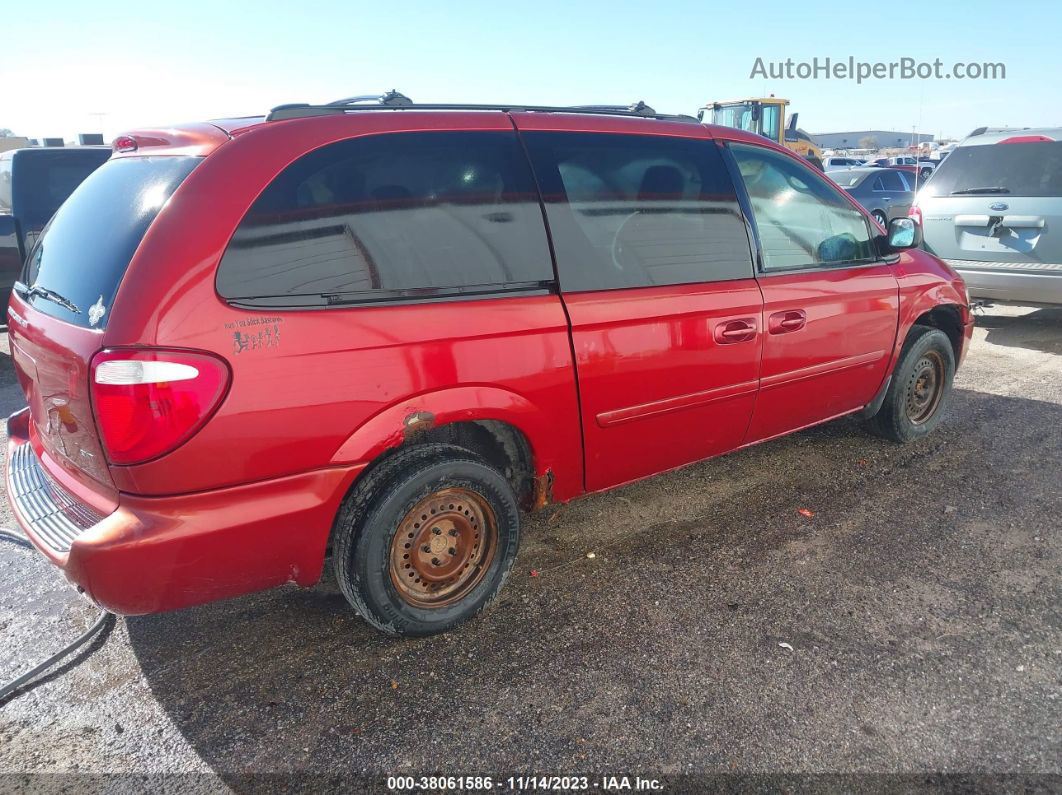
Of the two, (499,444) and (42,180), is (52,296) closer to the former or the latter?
(499,444)

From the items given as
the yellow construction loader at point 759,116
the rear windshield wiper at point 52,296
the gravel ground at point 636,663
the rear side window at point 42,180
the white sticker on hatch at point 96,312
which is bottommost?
the gravel ground at point 636,663

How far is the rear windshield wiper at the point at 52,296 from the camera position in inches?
92.3

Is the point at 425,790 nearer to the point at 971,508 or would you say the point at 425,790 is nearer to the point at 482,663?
the point at 482,663

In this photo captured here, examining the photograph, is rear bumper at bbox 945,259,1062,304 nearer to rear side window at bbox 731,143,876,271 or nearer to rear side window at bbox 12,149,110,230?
rear side window at bbox 731,143,876,271

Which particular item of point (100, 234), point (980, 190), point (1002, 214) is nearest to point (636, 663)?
point (100, 234)

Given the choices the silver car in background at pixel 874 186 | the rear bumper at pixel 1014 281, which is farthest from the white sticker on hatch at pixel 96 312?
the silver car in background at pixel 874 186

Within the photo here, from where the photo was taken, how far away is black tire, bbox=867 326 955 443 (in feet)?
14.5

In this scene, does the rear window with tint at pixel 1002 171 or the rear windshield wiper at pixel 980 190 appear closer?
the rear window with tint at pixel 1002 171

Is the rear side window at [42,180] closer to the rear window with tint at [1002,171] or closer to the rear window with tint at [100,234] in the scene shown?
the rear window with tint at [100,234]

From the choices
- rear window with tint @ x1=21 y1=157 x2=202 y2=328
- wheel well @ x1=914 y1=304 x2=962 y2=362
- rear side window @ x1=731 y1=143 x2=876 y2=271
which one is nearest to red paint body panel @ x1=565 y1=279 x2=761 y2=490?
rear side window @ x1=731 y1=143 x2=876 y2=271

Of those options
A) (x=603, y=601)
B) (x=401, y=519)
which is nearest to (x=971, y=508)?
(x=603, y=601)

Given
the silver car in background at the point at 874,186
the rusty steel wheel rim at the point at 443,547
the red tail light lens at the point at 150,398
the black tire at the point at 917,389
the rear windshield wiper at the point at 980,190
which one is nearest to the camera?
the red tail light lens at the point at 150,398

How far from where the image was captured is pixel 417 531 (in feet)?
8.76

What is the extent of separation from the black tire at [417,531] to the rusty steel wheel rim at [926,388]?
299 cm
